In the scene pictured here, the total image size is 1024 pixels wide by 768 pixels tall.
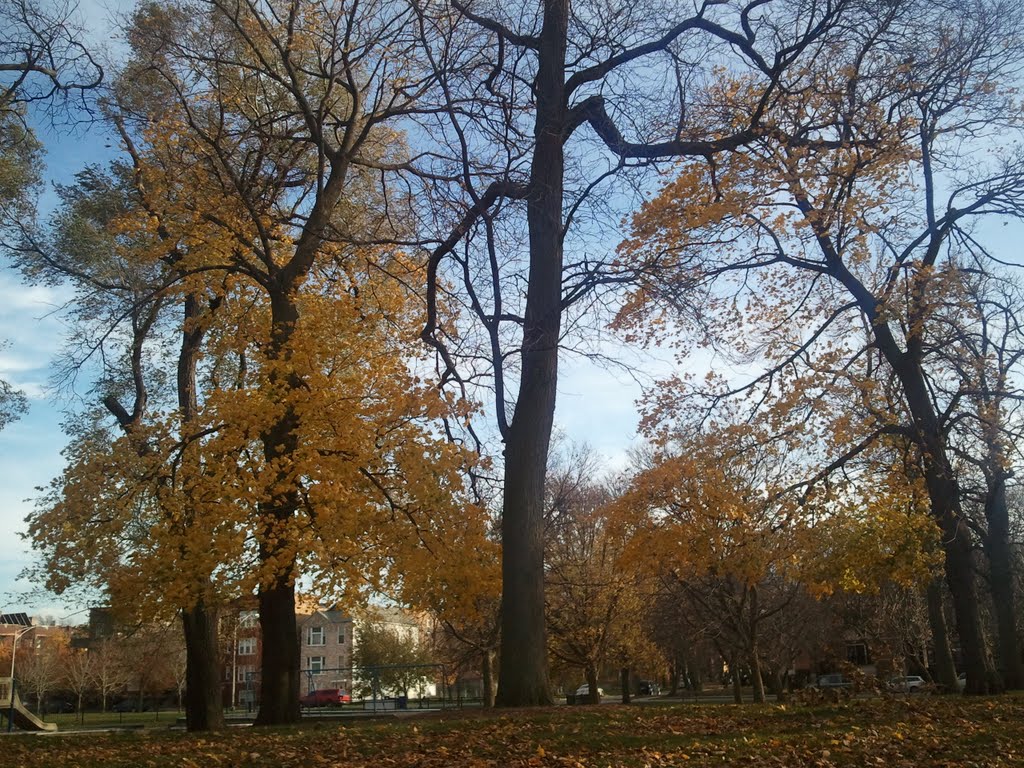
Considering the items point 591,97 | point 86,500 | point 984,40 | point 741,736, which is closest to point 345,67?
point 591,97

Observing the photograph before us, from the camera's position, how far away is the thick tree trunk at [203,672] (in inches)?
567

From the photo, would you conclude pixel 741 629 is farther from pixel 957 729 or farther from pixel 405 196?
pixel 957 729

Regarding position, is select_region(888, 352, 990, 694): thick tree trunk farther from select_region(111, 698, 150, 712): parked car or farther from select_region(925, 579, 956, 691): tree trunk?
select_region(111, 698, 150, 712): parked car

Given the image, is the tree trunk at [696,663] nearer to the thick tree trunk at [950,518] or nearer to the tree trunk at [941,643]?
the tree trunk at [941,643]

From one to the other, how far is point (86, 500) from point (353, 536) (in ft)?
14.6

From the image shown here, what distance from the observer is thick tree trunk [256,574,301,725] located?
12633 millimetres

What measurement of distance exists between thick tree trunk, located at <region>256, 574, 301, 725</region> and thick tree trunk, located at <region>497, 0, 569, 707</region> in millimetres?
4385

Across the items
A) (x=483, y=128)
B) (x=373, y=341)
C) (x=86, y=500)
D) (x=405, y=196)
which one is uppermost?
(x=405, y=196)

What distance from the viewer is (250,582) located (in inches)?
461

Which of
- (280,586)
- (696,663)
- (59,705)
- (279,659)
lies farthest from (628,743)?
(59,705)

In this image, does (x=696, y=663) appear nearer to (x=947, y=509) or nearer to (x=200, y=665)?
(x=947, y=509)

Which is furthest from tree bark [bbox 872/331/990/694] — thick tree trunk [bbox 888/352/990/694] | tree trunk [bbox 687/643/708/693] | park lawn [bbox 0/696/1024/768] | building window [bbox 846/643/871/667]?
building window [bbox 846/643/871/667]

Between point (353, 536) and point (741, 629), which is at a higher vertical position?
point (353, 536)

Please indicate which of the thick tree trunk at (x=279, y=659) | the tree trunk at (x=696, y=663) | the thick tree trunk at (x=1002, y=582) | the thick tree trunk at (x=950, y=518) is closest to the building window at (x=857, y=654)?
the tree trunk at (x=696, y=663)
